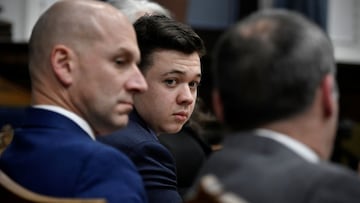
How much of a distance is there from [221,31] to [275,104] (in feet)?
20.1

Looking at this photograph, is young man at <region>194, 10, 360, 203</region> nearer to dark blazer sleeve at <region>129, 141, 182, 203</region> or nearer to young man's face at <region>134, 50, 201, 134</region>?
dark blazer sleeve at <region>129, 141, 182, 203</region>

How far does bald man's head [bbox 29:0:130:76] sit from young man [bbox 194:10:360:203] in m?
0.59

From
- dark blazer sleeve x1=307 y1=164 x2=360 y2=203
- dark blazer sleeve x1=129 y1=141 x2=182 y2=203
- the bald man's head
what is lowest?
dark blazer sleeve x1=129 y1=141 x2=182 y2=203

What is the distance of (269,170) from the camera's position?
1.55m

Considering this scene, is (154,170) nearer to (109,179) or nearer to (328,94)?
(109,179)

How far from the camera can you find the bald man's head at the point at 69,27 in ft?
7.08

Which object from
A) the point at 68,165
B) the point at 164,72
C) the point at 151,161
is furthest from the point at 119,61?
the point at 164,72

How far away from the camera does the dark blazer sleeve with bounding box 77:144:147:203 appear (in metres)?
1.96

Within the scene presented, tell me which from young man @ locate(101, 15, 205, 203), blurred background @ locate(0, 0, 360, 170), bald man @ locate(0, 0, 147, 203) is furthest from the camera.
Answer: blurred background @ locate(0, 0, 360, 170)

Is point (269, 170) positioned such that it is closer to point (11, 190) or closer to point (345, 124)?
point (11, 190)

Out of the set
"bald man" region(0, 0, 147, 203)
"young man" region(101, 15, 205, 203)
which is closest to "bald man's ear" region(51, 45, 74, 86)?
"bald man" region(0, 0, 147, 203)

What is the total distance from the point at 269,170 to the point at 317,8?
19.2ft

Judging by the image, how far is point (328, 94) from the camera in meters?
1.62

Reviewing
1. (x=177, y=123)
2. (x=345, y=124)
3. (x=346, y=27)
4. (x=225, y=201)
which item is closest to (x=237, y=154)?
(x=225, y=201)
